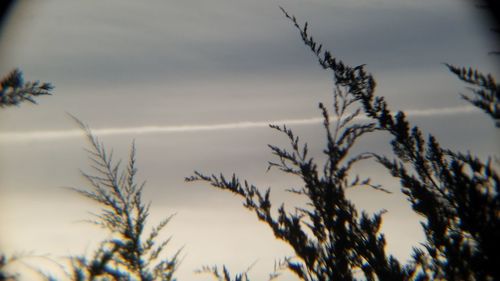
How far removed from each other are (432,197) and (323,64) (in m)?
2.32

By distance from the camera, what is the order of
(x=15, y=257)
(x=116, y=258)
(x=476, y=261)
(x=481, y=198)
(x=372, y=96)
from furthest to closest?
1. (x=116, y=258)
2. (x=372, y=96)
3. (x=15, y=257)
4. (x=476, y=261)
5. (x=481, y=198)

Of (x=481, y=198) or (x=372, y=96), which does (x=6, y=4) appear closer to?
(x=372, y=96)

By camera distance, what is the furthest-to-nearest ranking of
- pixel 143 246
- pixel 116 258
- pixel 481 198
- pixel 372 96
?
pixel 143 246, pixel 116 258, pixel 372 96, pixel 481 198

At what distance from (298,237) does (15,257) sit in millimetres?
3537

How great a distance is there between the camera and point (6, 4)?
4.95m

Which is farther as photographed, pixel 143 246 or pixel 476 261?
pixel 143 246

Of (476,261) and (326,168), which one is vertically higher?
(326,168)

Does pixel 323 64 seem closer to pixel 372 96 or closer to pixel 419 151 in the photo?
pixel 372 96

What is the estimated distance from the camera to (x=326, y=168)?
530cm

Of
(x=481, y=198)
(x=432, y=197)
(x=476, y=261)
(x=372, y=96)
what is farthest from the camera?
(x=372, y=96)

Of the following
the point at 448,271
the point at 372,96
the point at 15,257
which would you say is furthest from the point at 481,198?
the point at 15,257

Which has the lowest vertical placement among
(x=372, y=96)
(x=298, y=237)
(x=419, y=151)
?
(x=298, y=237)

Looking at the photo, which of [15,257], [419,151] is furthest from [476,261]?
[15,257]

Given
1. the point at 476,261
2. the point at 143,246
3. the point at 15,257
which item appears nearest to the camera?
the point at 476,261
